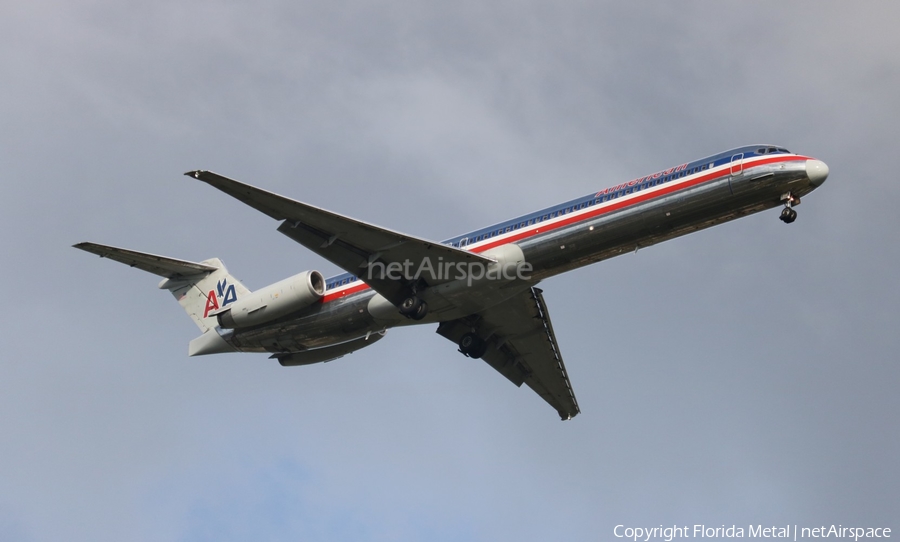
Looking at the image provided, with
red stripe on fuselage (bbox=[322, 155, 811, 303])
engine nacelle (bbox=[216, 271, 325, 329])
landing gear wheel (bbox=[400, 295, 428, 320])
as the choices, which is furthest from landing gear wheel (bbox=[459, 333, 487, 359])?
engine nacelle (bbox=[216, 271, 325, 329])

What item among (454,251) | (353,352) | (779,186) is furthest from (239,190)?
(779,186)

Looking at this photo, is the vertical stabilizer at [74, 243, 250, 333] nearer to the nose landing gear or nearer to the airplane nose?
the nose landing gear

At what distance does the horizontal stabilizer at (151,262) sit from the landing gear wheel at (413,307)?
10230mm

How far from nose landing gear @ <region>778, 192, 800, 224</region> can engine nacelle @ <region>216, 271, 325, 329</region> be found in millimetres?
15599

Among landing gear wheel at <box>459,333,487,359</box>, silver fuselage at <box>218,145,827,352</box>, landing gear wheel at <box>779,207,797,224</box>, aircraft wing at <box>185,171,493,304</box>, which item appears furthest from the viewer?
landing gear wheel at <box>459,333,487,359</box>

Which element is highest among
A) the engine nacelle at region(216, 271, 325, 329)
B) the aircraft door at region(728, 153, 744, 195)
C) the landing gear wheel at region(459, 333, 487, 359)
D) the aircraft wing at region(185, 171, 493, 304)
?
the aircraft door at region(728, 153, 744, 195)

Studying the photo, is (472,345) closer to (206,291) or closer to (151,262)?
(206,291)

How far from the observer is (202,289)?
39.8 m

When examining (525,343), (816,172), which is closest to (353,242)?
(525,343)

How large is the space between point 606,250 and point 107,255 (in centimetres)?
1704

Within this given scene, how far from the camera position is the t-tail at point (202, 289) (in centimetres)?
3819

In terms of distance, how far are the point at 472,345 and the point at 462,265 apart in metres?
6.35

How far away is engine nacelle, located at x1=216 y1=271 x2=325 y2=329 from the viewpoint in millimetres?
35062

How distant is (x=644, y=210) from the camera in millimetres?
30672
